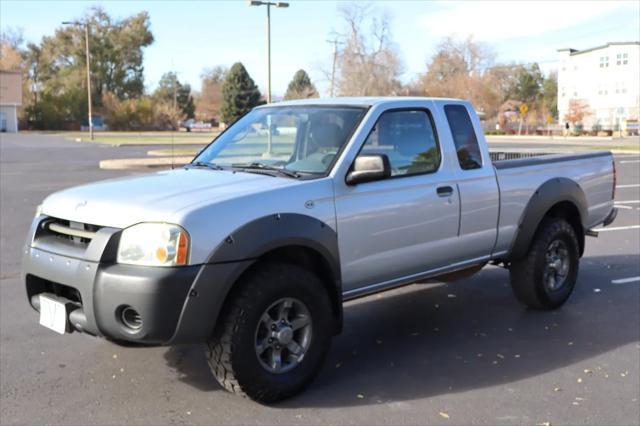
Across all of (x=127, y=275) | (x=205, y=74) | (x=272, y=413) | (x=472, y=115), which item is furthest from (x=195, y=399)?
(x=205, y=74)

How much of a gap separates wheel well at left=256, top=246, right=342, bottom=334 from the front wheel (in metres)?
0.11

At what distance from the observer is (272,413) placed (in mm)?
3949

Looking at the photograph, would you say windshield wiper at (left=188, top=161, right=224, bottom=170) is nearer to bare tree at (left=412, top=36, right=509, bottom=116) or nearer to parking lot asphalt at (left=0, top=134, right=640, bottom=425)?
parking lot asphalt at (left=0, top=134, right=640, bottom=425)

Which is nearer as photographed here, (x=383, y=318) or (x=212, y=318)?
(x=212, y=318)

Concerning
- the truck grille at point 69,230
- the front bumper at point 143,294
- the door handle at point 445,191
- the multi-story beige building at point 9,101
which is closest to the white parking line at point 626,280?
the door handle at point 445,191

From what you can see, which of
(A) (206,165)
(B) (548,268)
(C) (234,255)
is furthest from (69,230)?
(B) (548,268)

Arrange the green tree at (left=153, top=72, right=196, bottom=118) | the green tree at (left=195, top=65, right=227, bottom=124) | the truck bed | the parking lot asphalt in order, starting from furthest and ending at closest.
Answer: the green tree at (left=195, top=65, right=227, bottom=124), the green tree at (left=153, top=72, right=196, bottom=118), the truck bed, the parking lot asphalt

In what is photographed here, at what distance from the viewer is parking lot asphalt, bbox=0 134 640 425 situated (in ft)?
12.9

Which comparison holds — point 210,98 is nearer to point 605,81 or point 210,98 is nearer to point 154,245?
point 605,81

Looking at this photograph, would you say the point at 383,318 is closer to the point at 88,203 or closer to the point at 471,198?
the point at 471,198

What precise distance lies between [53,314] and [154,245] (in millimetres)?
886

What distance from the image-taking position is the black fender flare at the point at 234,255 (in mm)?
3604

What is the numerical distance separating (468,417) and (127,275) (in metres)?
2.11

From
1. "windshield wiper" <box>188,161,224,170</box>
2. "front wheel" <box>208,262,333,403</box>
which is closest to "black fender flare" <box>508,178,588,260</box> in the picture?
"front wheel" <box>208,262,333,403</box>
